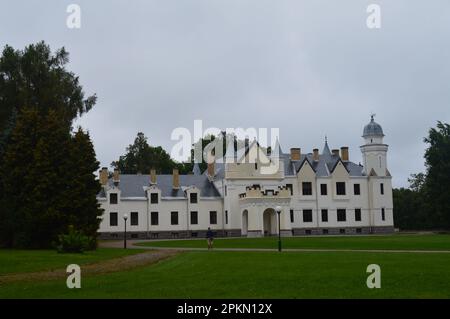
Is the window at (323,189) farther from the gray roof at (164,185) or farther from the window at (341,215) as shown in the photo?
the gray roof at (164,185)

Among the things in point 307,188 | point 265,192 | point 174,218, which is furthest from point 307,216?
point 174,218

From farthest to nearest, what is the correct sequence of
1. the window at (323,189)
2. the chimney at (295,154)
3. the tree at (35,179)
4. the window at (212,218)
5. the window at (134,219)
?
the chimney at (295,154)
the window at (323,189)
the window at (212,218)
the window at (134,219)
the tree at (35,179)

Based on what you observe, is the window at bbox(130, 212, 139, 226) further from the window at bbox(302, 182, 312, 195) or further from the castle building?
the window at bbox(302, 182, 312, 195)

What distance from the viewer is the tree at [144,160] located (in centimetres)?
9269

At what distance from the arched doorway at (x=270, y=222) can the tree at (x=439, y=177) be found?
62.9ft

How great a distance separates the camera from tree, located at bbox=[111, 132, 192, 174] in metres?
92.7

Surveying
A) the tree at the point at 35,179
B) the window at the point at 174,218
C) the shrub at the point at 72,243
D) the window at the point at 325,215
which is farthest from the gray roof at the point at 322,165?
the shrub at the point at 72,243

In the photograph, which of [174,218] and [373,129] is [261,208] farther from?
[373,129]

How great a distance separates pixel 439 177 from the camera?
71500 mm

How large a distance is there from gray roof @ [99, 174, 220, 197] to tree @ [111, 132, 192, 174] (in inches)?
772

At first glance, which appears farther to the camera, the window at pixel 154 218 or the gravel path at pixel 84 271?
the window at pixel 154 218

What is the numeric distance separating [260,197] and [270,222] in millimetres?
4329

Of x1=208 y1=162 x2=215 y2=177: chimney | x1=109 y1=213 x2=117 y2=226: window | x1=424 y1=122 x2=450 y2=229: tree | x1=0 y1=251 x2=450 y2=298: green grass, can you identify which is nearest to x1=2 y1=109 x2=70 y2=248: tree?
x1=0 y1=251 x2=450 y2=298: green grass

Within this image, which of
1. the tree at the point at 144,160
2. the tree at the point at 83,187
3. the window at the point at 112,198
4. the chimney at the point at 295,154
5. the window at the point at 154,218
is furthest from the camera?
the tree at the point at 144,160
